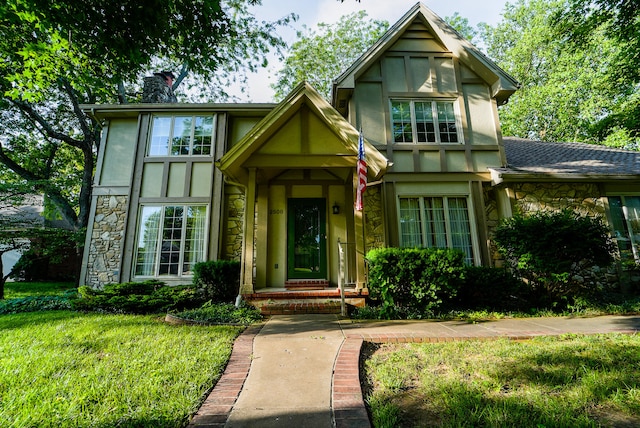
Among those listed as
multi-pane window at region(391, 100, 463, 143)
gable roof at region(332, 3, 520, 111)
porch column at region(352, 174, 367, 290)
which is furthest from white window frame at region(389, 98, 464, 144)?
porch column at region(352, 174, 367, 290)

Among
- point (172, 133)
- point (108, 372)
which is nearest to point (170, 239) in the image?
point (172, 133)

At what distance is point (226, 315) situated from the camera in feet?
17.7

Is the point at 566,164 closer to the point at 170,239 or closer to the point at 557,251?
the point at 557,251

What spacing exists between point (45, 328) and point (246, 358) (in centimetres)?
407

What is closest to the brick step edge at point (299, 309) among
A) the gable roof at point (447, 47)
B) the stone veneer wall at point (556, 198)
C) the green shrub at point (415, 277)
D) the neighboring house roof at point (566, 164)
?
the green shrub at point (415, 277)

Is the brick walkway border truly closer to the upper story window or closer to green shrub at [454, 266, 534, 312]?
green shrub at [454, 266, 534, 312]

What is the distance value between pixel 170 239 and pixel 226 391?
679cm

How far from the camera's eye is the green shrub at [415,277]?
17.9 ft

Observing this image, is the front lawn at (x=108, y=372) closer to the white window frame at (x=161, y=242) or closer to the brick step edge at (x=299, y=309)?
the brick step edge at (x=299, y=309)

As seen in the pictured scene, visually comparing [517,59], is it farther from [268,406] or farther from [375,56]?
[268,406]

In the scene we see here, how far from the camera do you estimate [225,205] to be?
8625mm

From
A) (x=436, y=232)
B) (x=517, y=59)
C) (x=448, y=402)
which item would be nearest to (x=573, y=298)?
(x=436, y=232)

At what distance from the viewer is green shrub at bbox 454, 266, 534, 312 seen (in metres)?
6.18

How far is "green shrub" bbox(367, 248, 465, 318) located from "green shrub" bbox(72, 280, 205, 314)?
437 centimetres
